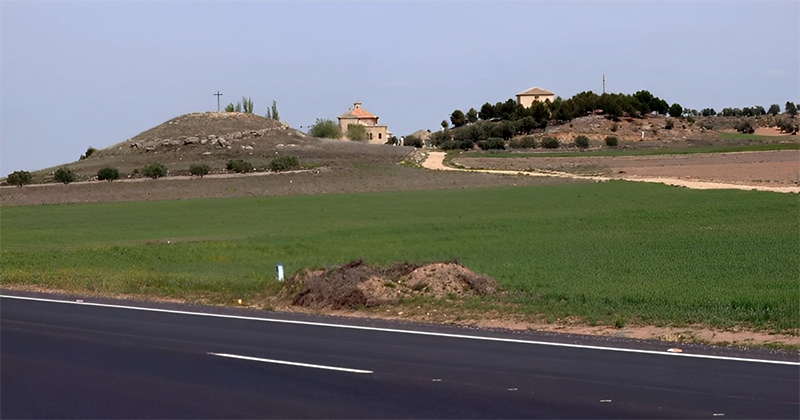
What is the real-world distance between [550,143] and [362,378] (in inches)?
4430

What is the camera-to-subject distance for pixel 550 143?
12169 centimetres

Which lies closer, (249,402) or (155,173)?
(249,402)

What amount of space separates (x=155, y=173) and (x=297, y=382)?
2846 inches

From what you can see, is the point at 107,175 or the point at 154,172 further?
the point at 154,172

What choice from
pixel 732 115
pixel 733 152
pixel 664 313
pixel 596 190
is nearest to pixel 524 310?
pixel 664 313

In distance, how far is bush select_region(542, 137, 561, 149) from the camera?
121 m

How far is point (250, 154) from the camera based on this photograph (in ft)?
336

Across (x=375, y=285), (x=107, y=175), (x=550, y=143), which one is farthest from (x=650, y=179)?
(x=375, y=285)

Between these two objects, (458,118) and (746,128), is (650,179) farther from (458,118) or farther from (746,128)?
(458,118)

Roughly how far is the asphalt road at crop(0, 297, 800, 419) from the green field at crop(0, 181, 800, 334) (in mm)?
3533

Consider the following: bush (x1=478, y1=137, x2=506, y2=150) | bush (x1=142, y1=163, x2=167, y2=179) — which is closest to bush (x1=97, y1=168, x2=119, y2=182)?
bush (x1=142, y1=163, x2=167, y2=179)

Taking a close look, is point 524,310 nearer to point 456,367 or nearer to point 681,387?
point 456,367

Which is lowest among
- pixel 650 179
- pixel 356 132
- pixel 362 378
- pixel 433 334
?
pixel 650 179

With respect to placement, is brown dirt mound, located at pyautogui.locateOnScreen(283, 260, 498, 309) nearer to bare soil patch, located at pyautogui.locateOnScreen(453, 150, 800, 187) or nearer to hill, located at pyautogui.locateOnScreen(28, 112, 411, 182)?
bare soil patch, located at pyautogui.locateOnScreen(453, 150, 800, 187)
